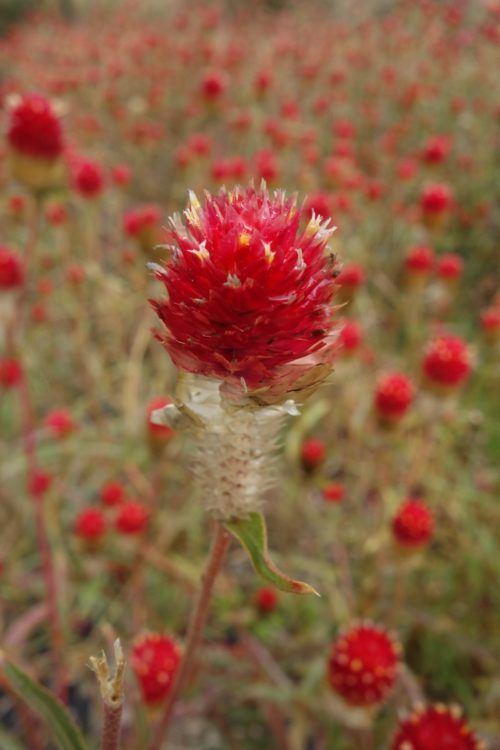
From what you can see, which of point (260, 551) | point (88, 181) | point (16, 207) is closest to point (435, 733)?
point (260, 551)

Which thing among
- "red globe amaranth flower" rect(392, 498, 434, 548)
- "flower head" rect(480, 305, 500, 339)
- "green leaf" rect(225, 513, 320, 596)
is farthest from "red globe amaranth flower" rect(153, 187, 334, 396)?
"flower head" rect(480, 305, 500, 339)

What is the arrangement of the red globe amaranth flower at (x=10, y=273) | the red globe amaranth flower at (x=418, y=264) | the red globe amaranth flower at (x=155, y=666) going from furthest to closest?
the red globe amaranth flower at (x=418, y=264)
the red globe amaranth flower at (x=10, y=273)
the red globe amaranth flower at (x=155, y=666)

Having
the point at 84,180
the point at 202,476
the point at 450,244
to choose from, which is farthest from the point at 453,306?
the point at 202,476

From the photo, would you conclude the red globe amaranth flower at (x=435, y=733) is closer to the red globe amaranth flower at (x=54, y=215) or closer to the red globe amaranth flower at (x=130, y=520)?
the red globe amaranth flower at (x=130, y=520)

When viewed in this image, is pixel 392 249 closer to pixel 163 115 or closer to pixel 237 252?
pixel 163 115

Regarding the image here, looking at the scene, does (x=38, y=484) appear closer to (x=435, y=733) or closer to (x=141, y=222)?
(x=141, y=222)

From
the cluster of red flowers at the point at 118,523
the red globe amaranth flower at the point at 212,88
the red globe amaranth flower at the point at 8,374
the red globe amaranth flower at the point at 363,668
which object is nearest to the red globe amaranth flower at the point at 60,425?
the red globe amaranth flower at the point at 8,374
